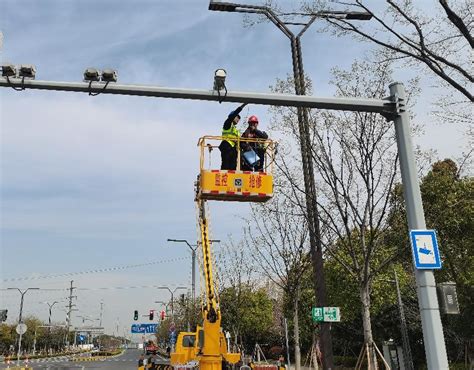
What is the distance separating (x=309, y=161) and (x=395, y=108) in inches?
129

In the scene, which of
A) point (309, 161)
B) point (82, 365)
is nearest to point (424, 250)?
point (309, 161)

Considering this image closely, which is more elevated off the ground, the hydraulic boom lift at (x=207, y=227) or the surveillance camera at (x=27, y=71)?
the surveillance camera at (x=27, y=71)

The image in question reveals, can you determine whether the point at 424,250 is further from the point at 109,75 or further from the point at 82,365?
the point at 82,365

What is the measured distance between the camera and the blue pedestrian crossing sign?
818 cm

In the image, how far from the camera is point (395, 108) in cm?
880

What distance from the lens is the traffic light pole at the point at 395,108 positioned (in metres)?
7.76

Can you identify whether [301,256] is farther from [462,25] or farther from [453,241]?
[462,25]

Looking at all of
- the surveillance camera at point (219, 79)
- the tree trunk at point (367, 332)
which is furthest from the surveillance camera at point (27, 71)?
the tree trunk at point (367, 332)

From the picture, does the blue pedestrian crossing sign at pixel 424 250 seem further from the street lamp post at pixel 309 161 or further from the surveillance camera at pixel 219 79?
the surveillance camera at pixel 219 79

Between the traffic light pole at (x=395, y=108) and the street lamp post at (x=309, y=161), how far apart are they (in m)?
2.98

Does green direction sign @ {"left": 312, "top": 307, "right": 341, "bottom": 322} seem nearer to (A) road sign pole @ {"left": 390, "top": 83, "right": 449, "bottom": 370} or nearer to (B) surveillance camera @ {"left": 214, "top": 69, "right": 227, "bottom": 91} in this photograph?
(A) road sign pole @ {"left": 390, "top": 83, "right": 449, "bottom": 370}

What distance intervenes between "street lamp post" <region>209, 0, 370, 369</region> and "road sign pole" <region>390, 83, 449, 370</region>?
9.67ft

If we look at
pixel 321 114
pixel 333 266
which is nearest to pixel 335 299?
pixel 333 266

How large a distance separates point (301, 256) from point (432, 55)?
13268 mm
